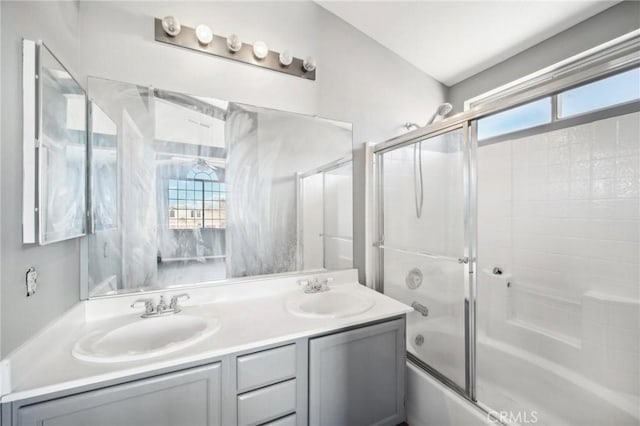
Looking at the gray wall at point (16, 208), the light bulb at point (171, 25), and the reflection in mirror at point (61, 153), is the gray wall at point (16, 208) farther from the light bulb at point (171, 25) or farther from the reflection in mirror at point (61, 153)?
the light bulb at point (171, 25)

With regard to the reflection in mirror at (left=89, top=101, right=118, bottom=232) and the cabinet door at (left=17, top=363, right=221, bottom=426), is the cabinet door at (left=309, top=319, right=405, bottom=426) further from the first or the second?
the reflection in mirror at (left=89, top=101, right=118, bottom=232)

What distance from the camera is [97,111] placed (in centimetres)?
130

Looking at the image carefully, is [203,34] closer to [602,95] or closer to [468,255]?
[468,255]

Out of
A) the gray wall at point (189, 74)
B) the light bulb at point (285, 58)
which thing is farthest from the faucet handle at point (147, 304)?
the light bulb at point (285, 58)

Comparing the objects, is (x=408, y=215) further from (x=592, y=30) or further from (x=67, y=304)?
(x=67, y=304)

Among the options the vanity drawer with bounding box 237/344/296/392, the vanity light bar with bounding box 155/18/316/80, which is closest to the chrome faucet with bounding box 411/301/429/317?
the vanity drawer with bounding box 237/344/296/392

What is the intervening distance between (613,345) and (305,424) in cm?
180

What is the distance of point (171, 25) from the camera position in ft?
4.64

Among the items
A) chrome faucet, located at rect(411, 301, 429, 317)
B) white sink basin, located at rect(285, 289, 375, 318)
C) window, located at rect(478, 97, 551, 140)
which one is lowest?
chrome faucet, located at rect(411, 301, 429, 317)

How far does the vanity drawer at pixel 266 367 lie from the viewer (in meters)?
1.07

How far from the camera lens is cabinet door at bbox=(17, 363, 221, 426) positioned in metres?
0.82

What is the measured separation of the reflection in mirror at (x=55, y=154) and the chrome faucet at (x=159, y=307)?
43cm

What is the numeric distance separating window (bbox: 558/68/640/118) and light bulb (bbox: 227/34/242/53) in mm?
1799

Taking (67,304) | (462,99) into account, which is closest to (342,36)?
(462,99)
